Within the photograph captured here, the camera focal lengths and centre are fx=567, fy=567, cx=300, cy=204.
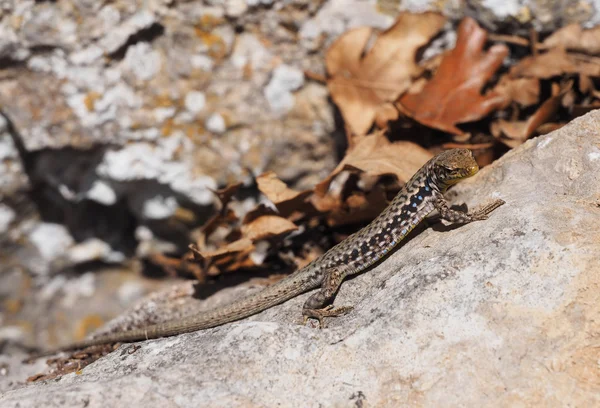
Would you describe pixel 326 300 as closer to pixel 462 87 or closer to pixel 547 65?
pixel 462 87

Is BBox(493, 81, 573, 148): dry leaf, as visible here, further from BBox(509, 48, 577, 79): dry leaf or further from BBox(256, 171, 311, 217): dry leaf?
BBox(256, 171, 311, 217): dry leaf

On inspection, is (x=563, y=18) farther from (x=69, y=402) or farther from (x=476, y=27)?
(x=69, y=402)

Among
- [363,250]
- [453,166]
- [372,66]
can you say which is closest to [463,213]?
[453,166]

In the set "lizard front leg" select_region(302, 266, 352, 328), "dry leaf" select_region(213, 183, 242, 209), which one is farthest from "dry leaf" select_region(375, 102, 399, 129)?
"lizard front leg" select_region(302, 266, 352, 328)

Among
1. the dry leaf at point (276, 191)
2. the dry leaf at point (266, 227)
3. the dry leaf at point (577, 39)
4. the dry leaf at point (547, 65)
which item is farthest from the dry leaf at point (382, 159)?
the dry leaf at point (577, 39)

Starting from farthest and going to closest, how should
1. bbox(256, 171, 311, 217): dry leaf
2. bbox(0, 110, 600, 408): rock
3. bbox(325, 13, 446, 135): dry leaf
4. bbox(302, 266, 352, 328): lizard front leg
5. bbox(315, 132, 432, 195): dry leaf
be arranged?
bbox(325, 13, 446, 135): dry leaf → bbox(256, 171, 311, 217): dry leaf → bbox(315, 132, 432, 195): dry leaf → bbox(302, 266, 352, 328): lizard front leg → bbox(0, 110, 600, 408): rock

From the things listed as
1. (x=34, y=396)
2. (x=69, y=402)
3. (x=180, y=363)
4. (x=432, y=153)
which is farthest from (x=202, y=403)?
(x=432, y=153)

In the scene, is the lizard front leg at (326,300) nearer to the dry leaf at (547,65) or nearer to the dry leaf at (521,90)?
the dry leaf at (521,90)
